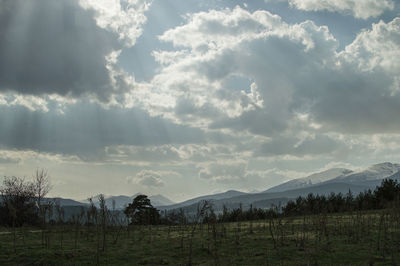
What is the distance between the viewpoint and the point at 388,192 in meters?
71.9

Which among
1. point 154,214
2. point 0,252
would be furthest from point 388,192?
point 0,252

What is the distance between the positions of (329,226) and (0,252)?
31.6 m

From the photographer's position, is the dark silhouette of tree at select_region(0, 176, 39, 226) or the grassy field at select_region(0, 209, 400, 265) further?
the dark silhouette of tree at select_region(0, 176, 39, 226)

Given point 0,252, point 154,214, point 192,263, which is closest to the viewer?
point 192,263

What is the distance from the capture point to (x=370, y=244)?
27234 mm

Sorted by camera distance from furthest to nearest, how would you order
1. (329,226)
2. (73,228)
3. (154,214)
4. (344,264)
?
1. (154,214)
2. (73,228)
3. (329,226)
4. (344,264)

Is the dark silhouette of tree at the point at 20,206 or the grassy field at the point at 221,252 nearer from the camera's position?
the grassy field at the point at 221,252

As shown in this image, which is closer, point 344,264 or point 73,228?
point 344,264

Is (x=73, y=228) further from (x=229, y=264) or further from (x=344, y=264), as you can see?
(x=344, y=264)

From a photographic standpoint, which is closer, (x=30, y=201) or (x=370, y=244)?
(x=370, y=244)

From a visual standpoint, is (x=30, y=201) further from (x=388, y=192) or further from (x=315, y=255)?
(x=388, y=192)

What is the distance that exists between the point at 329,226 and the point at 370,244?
447 inches

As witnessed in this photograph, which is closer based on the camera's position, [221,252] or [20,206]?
[221,252]

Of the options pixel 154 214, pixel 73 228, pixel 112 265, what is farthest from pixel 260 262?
pixel 154 214
